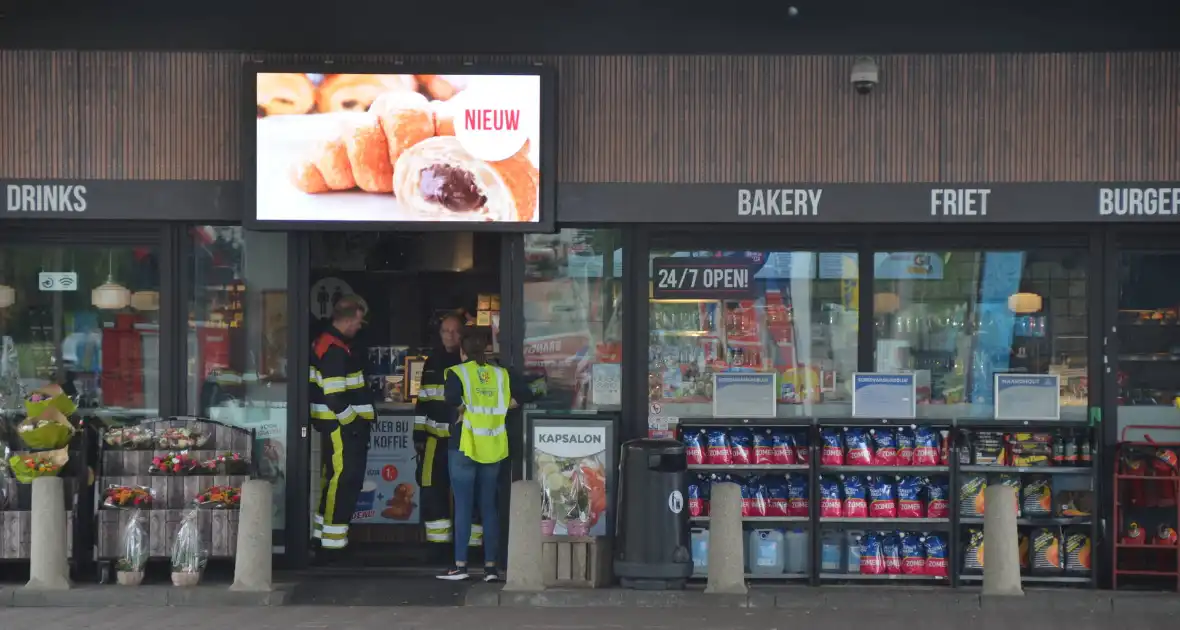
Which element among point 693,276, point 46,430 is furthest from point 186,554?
point 693,276

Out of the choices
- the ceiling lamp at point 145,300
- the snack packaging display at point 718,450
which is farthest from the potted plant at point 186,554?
the snack packaging display at point 718,450

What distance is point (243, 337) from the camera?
40.6ft

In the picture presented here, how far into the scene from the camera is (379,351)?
1407 cm

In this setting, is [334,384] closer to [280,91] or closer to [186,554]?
[186,554]

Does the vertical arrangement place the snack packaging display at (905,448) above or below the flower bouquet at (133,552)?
above

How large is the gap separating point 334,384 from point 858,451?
441 centimetres

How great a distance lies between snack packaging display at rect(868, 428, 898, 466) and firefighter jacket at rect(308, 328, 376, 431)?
435cm

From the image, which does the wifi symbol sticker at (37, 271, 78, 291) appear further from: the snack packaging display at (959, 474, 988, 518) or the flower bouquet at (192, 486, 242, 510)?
the snack packaging display at (959, 474, 988, 518)

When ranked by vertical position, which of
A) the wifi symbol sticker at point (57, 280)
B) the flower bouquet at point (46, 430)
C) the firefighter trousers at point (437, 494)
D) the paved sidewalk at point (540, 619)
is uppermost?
the wifi symbol sticker at point (57, 280)

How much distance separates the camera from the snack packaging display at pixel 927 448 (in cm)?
1180

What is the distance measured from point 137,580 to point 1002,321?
7321mm

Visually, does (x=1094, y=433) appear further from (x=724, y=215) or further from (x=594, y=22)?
(x=594, y=22)

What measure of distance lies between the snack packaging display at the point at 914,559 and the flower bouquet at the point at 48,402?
22.6 feet

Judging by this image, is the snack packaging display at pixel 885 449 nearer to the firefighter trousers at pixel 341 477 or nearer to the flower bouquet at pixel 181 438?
the firefighter trousers at pixel 341 477
